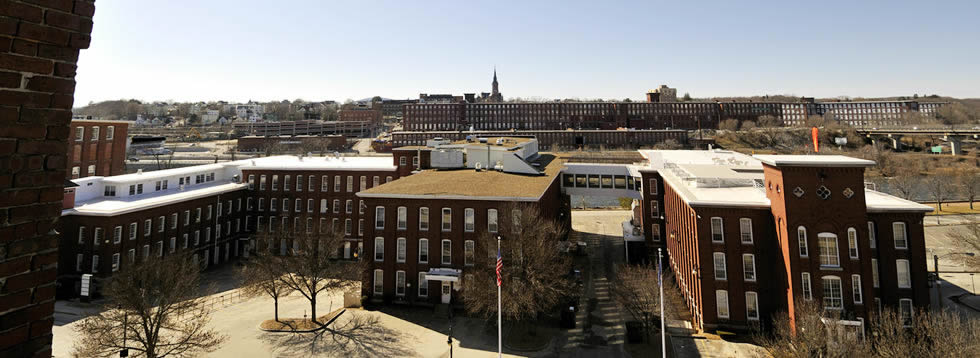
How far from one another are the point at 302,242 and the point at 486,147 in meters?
21.1

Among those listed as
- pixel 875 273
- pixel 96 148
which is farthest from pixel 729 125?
pixel 96 148

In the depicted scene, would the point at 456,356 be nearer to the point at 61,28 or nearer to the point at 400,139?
the point at 61,28

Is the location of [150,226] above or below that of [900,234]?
below

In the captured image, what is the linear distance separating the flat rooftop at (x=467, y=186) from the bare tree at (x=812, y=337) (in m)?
15.9

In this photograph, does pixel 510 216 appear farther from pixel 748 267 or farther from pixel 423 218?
pixel 748 267

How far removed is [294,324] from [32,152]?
94.2 feet

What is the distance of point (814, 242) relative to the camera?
2241 cm

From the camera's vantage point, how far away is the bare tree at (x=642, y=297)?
2578cm

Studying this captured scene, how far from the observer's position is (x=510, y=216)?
2912cm

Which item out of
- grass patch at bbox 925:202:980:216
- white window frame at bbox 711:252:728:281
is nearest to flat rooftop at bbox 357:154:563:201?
white window frame at bbox 711:252:728:281

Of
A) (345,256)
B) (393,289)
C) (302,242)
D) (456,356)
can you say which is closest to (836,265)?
(456,356)

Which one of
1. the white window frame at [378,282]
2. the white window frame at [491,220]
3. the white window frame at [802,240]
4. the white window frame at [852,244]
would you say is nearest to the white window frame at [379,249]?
the white window frame at [378,282]

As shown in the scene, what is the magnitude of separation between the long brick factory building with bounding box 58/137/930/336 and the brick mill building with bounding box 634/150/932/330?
0.07 m

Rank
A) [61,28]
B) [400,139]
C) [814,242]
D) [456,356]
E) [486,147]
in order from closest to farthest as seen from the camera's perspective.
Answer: [61,28] → [814,242] → [456,356] → [486,147] → [400,139]
